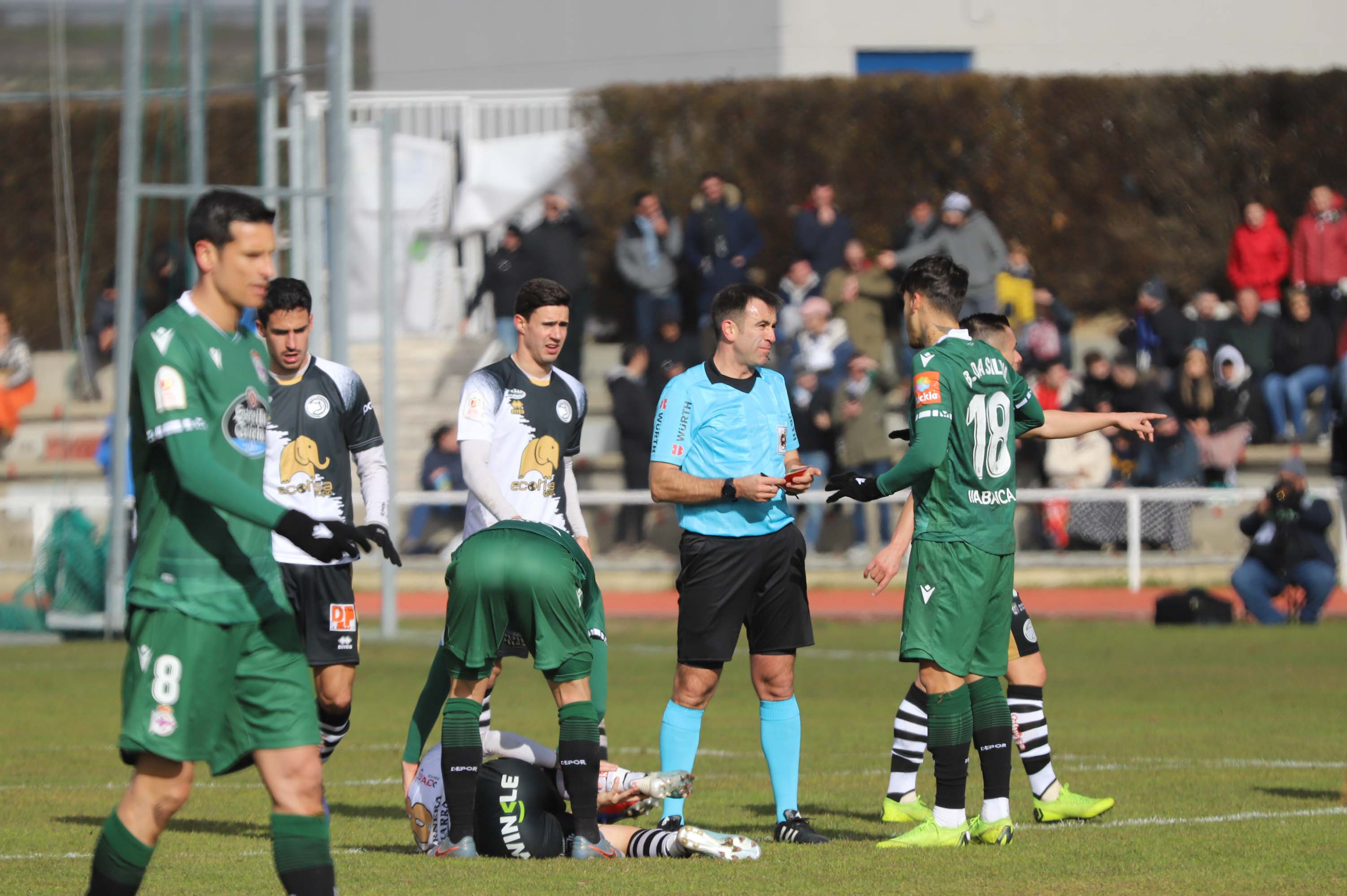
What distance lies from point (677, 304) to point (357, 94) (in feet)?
26.9

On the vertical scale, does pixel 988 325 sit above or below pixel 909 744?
above

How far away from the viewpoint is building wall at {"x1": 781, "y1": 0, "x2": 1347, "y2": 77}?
2828cm

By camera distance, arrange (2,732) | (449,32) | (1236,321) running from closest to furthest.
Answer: (2,732)
(1236,321)
(449,32)

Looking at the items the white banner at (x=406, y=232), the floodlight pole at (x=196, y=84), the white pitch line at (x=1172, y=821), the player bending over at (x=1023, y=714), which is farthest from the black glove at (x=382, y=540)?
the white banner at (x=406, y=232)

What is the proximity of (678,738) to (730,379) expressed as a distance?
5.00 ft

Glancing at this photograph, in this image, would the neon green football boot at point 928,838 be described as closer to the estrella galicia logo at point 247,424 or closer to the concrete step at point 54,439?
the estrella galicia logo at point 247,424

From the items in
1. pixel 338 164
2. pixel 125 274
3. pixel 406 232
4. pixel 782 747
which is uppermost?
pixel 406 232

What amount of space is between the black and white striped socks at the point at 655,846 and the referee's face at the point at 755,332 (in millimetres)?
1985

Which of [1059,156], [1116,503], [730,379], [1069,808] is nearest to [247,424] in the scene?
[730,379]

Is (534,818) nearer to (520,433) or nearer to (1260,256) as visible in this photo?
(520,433)

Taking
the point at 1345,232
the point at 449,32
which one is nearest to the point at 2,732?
the point at 1345,232

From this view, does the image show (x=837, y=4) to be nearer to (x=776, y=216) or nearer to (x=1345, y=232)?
(x=776, y=216)

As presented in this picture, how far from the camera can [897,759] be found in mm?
8523

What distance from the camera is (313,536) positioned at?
532 cm
